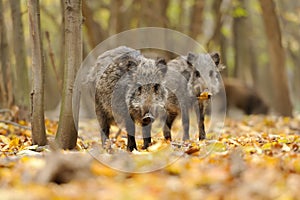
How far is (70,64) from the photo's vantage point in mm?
7191

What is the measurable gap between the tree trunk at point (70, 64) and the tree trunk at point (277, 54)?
742 centimetres

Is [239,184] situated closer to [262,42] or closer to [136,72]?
[136,72]

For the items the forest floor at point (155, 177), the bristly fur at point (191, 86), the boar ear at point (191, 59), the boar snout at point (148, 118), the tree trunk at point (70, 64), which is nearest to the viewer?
the forest floor at point (155, 177)

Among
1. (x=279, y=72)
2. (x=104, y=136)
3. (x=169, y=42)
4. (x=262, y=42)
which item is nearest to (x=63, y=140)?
(x=104, y=136)

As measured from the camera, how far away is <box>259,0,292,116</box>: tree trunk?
44.3 feet

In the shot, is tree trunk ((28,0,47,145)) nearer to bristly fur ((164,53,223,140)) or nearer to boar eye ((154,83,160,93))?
boar eye ((154,83,160,93))

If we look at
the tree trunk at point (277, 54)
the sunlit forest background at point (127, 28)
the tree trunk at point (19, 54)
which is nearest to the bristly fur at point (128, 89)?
the sunlit forest background at point (127, 28)

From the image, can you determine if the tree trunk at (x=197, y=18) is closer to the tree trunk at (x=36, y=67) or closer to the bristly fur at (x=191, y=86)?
the bristly fur at (x=191, y=86)

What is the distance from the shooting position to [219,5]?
17312 millimetres

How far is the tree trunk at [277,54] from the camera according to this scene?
13.5 m

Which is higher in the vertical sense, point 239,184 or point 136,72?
point 136,72

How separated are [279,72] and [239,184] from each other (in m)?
10.9

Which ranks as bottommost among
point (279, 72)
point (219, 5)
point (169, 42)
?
point (279, 72)

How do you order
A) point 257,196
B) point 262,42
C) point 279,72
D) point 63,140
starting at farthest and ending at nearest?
point 262,42
point 279,72
point 63,140
point 257,196
